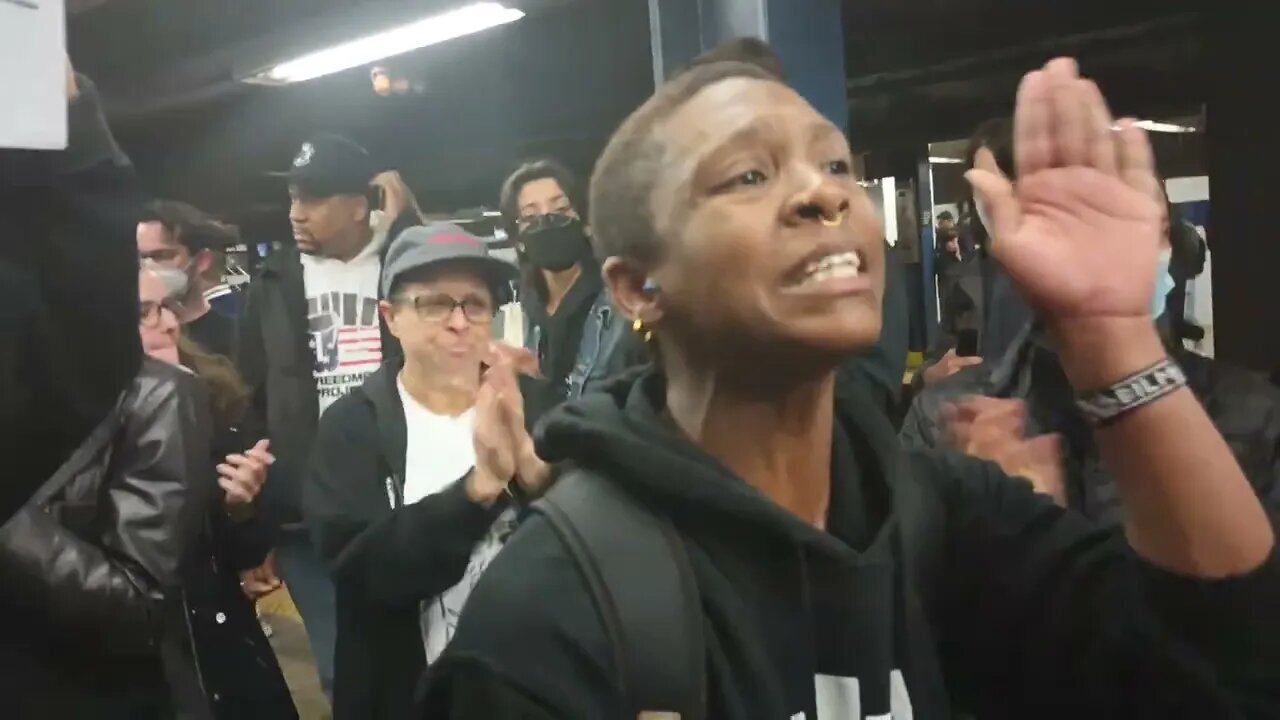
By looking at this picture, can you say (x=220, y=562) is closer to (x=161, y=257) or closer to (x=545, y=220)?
(x=161, y=257)

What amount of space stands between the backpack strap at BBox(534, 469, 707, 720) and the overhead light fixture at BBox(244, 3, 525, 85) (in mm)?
642

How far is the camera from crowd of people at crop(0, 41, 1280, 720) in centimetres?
91

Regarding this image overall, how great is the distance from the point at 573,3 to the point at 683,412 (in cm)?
61

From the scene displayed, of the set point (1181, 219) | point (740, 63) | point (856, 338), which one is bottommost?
point (856, 338)

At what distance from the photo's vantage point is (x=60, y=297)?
36.5 inches

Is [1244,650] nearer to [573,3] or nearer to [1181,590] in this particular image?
[1181,590]

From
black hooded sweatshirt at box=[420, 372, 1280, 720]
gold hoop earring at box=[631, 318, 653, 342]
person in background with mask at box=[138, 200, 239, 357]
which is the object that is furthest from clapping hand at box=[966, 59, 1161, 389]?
person in background with mask at box=[138, 200, 239, 357]

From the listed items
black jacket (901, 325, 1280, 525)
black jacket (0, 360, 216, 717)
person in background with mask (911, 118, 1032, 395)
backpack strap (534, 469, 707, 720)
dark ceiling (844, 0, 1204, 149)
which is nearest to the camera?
backpack strap (534, 469, 707, 720)

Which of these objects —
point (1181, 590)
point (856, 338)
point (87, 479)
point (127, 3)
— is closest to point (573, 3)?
point (127, 3)

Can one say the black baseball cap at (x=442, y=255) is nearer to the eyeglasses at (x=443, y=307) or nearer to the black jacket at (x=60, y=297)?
the eyeglasses at (x=443, y=307)

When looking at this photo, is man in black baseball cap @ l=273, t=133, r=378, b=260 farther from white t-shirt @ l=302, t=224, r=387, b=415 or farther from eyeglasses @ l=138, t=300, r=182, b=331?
eyeglasses @ l=138, t=300, r=182, b=331

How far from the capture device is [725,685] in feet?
2.97

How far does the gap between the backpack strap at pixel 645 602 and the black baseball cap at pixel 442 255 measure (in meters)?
0.46

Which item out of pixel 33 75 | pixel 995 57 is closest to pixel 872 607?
pixel 33 75
